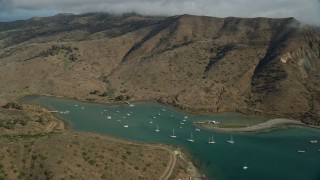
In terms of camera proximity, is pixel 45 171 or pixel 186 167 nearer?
pixel 45 171

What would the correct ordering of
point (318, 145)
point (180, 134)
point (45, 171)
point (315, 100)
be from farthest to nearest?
1. point (315, 100)
2. point (180, 134)
3. point (318, 145)
4. point (45, 171)

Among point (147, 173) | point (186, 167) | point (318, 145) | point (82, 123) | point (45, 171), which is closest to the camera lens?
point (45, 171)

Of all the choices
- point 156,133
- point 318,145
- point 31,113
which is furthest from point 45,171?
point 318,145

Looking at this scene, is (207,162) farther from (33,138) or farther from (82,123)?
(82,123)

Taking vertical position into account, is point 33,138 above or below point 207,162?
above

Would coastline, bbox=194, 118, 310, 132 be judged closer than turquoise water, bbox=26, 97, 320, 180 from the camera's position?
No

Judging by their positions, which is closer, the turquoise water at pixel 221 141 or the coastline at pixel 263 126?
the turquoise water at pixel 221 141

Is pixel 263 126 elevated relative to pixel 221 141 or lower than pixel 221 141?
elevated

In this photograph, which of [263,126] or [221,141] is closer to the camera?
[221,141]
